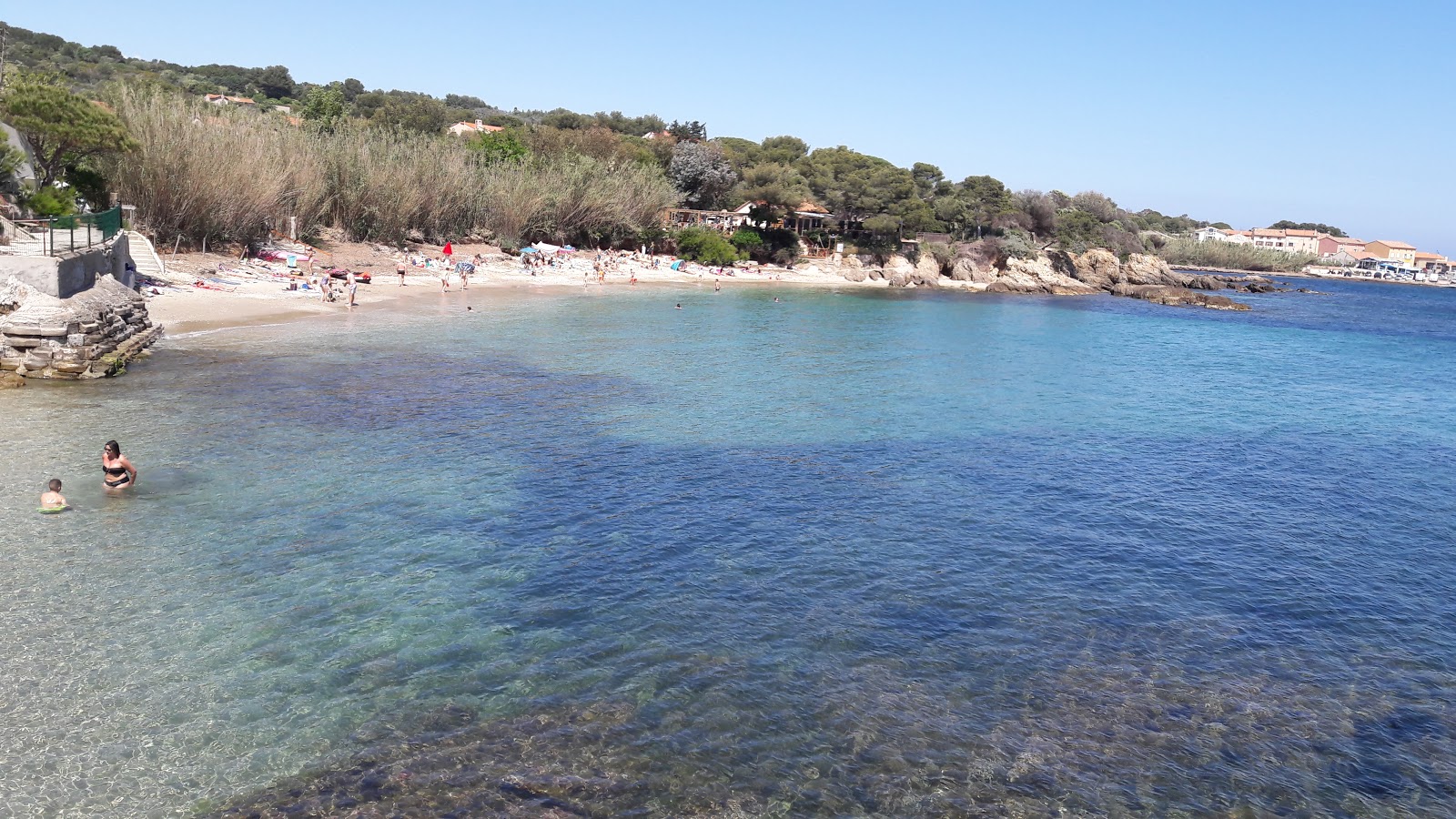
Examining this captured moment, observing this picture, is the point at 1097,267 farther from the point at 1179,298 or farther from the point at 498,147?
the point at 498,147

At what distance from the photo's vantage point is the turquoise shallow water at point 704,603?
8.88 m

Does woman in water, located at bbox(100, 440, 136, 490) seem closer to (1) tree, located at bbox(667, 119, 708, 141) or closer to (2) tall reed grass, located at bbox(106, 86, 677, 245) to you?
(2) tall reed grass, located at bbox(106, 86, 677, 245)

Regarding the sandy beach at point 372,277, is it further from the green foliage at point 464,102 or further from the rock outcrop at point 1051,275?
the green foliage at point 464,102

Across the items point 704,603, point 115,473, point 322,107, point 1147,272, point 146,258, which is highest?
point 322,107

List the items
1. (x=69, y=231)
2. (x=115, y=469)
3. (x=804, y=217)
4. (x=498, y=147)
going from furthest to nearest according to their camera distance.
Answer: (x=804, y=217) → (x=498, y=147) → (x=69, y=231) → (x=115, y=469)

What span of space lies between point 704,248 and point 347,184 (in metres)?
27.1

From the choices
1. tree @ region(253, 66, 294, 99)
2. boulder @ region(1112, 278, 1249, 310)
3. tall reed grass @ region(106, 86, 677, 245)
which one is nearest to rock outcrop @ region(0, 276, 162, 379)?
tall reed grass @ region(106, 86, 677, 245)

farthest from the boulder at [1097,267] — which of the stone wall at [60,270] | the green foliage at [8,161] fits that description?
the stone wall at [60,270]

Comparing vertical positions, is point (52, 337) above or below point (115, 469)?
above

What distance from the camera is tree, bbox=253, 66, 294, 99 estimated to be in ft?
468

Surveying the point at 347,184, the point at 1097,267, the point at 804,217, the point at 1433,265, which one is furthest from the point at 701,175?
the point at 1433,265

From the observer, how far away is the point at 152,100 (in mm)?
43469

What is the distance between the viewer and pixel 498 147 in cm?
7406

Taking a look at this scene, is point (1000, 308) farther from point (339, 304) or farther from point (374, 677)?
point (374, 677)
